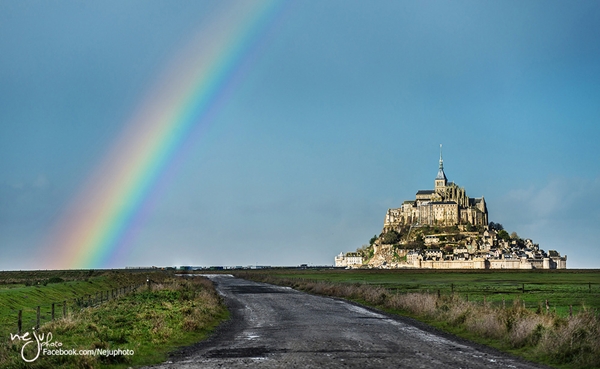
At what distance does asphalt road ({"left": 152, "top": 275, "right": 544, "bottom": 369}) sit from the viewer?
66.4 feet

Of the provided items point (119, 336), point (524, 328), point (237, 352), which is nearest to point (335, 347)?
point (237, 352)

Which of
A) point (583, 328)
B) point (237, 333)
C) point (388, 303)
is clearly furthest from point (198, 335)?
point (388, 303)

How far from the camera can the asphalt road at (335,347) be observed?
66.4 feet

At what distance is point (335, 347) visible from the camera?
2419 centimetres

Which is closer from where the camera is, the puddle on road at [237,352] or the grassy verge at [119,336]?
the grassy verge at [119,336]

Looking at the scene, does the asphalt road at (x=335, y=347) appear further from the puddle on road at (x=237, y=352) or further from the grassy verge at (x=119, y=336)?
the grassy verge at (x=119, y=336)

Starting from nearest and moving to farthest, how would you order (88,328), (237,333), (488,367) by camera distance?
(488,367), (88,328), (237,333)

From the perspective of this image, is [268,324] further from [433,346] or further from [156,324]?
[433,346]

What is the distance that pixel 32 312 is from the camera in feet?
142

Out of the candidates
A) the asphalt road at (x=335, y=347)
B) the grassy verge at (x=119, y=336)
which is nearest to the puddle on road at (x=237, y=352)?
the asphalt road at (x=335, y=347)

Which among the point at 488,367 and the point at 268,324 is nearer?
the point at 488,367

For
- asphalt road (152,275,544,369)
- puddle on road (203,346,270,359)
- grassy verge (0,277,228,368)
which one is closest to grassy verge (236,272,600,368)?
asphalt road (152,275,544,369)

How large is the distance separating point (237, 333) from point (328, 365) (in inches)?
479

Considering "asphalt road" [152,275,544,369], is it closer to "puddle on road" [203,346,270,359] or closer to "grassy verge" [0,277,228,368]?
"puddle on road" [203,346,270,359]
